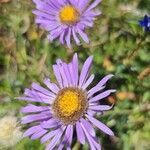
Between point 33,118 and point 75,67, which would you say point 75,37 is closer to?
point 75,67

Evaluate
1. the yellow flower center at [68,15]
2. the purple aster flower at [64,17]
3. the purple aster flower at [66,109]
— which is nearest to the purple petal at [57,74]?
the purple aster flower at [66,109]

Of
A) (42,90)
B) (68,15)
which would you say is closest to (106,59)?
(68,15)

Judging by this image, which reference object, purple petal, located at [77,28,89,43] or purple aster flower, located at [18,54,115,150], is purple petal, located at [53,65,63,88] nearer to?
purple aster flower, located at [18,54,115,150]

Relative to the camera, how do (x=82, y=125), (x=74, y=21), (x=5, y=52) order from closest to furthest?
(x=82, y=125) → (x=74, y=21) → (x=5, y=52)

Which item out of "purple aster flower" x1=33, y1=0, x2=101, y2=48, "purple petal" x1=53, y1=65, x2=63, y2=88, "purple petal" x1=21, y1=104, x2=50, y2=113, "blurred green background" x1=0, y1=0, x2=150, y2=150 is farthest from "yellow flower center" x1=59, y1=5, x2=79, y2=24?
"purple petal" x1=21, y1=104, x2=50, y2=113

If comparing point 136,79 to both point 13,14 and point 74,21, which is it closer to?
point 74,21

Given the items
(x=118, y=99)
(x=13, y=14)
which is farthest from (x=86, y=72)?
(x=13, y=14)
